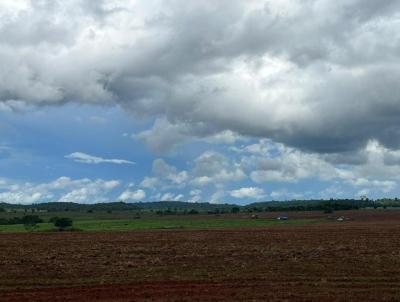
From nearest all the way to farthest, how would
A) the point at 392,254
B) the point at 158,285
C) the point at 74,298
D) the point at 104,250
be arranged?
1. the point at 74,298
2. the point at 158,285
3. the point at 392,254
4. the point at 104,250

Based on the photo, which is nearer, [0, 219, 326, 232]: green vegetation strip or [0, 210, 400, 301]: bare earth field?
[0, 210, 400, 301]: bare earth field

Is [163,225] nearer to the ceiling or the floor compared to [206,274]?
nearer to the ceiling

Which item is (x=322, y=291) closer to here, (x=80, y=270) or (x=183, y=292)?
(x=183, y=292)

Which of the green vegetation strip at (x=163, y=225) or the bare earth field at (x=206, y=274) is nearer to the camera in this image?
the bare earth field at (x=206, y=274)

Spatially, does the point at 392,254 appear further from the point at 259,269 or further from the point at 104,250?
the point at 104,250

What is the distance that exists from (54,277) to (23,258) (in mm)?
11004

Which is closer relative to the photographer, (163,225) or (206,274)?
(206,274)

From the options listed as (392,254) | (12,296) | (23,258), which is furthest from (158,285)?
(392,254)

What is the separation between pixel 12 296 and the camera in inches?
893

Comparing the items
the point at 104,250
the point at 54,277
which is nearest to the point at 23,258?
the point at 104,250

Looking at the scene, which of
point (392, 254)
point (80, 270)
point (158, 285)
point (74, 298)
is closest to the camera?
point (74, 298)

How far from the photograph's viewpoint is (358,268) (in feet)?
101

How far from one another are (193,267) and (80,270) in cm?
707

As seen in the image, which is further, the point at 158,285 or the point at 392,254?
the point at 392,254
